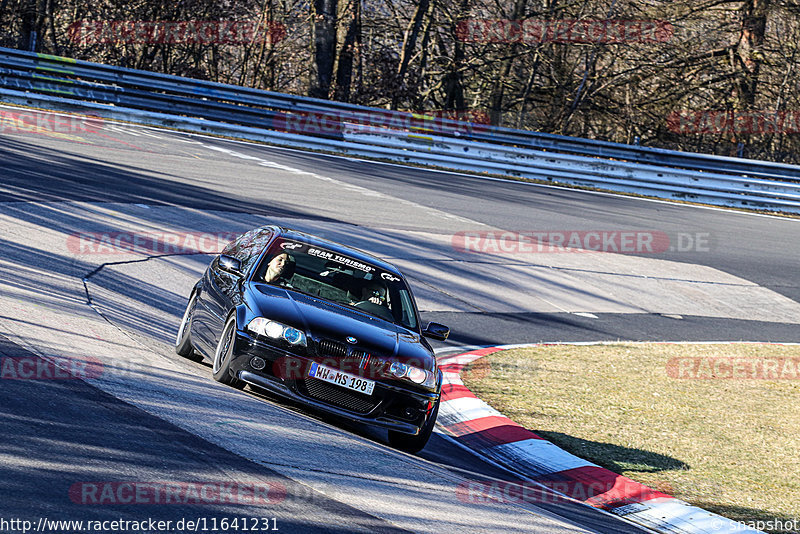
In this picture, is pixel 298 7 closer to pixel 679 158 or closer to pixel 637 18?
pixel 637 18

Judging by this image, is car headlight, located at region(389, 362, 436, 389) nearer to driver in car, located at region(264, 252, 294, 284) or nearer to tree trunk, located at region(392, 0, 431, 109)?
driver in car, located at region(264, 252, 294, 284)

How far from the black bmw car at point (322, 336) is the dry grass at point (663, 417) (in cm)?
188

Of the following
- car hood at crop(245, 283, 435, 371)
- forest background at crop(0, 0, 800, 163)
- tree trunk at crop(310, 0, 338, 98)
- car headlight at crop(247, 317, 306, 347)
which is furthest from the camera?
forest background at crop(0, 0, 800, 163)

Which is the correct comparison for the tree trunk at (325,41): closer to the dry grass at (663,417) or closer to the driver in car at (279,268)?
the dry grass at (663,417)

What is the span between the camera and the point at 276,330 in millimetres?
7469

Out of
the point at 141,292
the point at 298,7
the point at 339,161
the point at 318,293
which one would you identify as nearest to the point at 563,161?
the point at 339,161

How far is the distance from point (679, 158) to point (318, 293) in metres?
21.0

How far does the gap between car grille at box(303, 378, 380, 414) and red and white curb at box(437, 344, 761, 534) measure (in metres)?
1.08

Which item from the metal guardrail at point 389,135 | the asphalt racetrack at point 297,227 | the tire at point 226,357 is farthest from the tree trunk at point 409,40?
the tire at point 226,357

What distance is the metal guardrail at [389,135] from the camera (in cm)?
2409

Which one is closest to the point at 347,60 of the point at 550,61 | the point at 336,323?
the point at 550,61

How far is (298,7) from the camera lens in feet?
106

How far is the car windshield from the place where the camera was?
846 cm

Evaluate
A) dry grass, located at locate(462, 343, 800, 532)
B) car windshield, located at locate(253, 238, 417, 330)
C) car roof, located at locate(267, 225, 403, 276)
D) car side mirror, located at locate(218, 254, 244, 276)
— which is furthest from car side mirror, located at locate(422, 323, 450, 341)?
car side mirror, located at locate(218, 254, 244, 276)
